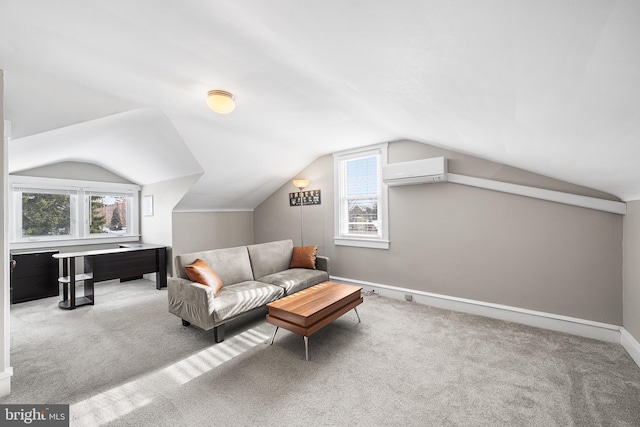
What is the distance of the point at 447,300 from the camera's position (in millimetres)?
3492

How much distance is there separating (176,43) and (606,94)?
2336 mm

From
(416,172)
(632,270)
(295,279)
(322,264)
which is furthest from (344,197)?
(632,270)

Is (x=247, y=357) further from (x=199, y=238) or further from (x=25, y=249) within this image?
(x=25, y=249)

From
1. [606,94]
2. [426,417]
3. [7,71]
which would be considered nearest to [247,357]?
[426,417]

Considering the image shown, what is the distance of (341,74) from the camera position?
72.4 inches

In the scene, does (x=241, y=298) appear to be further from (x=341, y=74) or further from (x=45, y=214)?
(x=45, y=214)

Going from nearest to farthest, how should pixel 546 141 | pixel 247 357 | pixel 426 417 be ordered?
pixel 426 417 < pixel 546 141 < pixel 247 357

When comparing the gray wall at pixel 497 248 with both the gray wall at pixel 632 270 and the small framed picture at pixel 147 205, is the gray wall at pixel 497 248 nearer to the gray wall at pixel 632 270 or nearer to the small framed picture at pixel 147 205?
the gray wall at pixel 632 270

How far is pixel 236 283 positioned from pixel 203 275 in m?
0.64

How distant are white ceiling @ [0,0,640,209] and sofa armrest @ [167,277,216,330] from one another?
186cm

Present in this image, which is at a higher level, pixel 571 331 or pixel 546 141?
pixel 546 141

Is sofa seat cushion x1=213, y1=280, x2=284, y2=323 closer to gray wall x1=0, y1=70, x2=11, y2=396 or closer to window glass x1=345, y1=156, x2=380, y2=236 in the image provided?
gray wall x1=0, y1=70, x2=11, y2=396

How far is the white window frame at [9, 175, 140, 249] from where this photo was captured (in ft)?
14.2

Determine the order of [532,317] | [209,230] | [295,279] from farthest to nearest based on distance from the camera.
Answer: [209,230]
[295,279]
[532,317]
